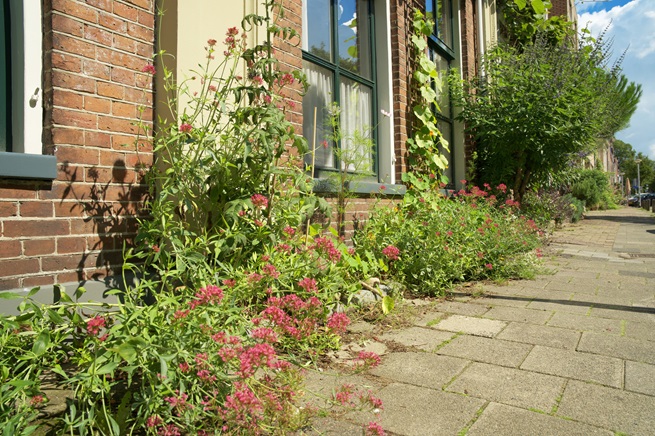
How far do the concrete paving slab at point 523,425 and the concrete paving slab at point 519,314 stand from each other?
5.11ft

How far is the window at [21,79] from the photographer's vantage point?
7.84 ft

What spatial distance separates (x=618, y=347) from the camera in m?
2.80

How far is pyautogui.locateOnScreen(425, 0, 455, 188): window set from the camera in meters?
7.43

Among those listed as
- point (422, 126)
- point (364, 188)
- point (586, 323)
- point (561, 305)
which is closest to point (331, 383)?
point (586, 323)

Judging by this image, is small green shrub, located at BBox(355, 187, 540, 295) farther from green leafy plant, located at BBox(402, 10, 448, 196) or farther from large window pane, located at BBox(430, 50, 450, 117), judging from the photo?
large window pane, located at BBox(430, 50, 450, 117)

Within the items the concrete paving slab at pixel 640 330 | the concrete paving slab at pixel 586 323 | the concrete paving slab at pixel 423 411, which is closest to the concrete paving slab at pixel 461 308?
the concrete paving slab at pixel 586 323

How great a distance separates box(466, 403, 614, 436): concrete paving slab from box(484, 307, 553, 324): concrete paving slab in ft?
5.11

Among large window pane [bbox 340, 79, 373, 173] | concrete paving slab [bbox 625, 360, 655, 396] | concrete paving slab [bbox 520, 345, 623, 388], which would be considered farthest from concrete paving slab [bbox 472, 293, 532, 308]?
large window pane [bbox 340, 79, 373, 173]

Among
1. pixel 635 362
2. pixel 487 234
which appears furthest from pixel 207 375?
pixel 487 234

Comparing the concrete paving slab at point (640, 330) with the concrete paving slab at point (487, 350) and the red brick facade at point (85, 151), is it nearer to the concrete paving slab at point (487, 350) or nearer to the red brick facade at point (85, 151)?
the concrete paving slab at point (487, 350)

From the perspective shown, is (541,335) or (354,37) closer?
(541,335)

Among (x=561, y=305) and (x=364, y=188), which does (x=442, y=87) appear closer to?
(x=364, y=188)

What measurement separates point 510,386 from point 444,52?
6.60 meters

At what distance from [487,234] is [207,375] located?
160 inches
